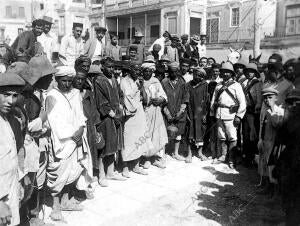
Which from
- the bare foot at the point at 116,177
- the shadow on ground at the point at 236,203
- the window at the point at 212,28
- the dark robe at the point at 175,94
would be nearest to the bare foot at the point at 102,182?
the bare foot at the point at 116,177

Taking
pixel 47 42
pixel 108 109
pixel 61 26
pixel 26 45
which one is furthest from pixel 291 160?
pixel 61 26

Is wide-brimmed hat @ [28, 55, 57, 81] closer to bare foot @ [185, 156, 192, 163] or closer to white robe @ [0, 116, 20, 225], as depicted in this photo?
white robe @ [0, 116, 20, 225]

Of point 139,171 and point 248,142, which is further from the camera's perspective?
point 248,142

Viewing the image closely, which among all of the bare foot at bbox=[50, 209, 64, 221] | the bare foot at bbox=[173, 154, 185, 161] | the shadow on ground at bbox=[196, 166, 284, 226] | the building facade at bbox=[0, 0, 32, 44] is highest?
the building facade at bbox=[0, 0, 32, 44]

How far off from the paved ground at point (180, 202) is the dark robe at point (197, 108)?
3.13 ft

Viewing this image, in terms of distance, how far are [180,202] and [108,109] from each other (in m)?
1.82

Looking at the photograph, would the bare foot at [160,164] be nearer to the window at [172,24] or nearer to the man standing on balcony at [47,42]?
the man standing on balcony at [47,42]

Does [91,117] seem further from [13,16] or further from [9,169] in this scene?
[13,16]

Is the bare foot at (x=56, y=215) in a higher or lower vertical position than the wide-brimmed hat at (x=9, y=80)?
lower

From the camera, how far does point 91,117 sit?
5.02m

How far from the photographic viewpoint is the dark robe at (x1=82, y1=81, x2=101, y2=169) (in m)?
4.92

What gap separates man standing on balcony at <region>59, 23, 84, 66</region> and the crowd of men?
0.02m

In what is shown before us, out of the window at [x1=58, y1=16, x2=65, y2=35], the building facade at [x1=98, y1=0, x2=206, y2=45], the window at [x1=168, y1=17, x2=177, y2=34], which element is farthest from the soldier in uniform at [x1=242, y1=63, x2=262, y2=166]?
the window at [x1=58, y1=16, x2=65, y2=35]

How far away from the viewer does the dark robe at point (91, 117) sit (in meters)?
4.92
